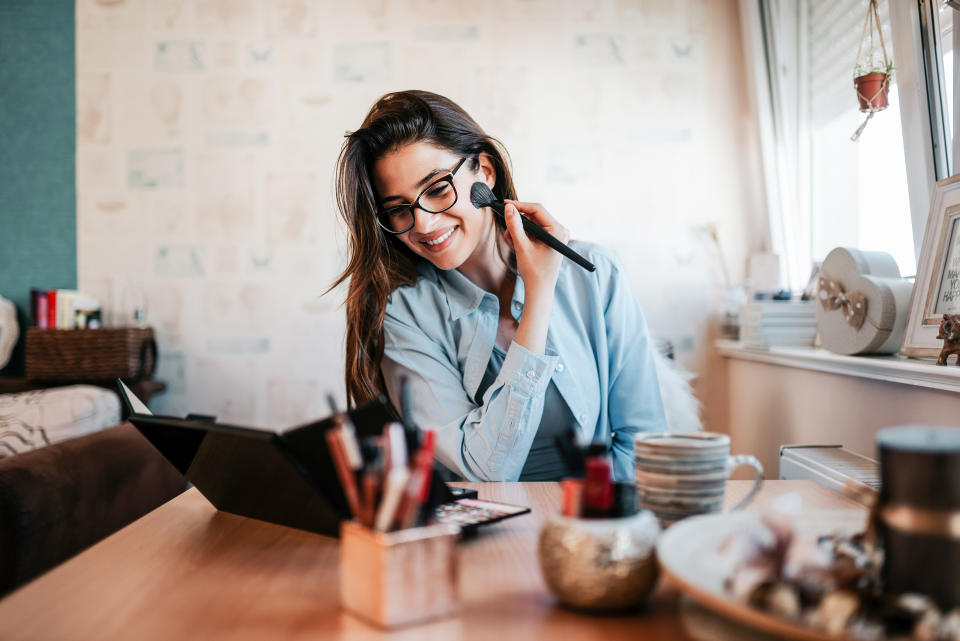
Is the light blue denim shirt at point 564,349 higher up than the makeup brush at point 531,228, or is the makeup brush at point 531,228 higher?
the makeup brush at point 531,228

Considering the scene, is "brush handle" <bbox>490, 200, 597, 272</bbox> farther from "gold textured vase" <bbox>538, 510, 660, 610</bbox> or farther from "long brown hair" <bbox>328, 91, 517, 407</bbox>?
"gold textured vase" <bbox>538, 510, 660, 610</bbox>

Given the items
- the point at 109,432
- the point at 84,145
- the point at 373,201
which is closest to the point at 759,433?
the point at 373,201

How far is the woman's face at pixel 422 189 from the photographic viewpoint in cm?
141

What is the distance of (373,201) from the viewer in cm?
146

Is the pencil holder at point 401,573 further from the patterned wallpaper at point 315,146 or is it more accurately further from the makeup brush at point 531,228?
the patterned wallpaper at point 315,146

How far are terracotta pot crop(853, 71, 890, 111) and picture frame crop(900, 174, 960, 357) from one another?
36 cm

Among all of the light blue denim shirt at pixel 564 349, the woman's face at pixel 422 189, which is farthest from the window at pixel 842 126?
the woman's face at pixel 422 189

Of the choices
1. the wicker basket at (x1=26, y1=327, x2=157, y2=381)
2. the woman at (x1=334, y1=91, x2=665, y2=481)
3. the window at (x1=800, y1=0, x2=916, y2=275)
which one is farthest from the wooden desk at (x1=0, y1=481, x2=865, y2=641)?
the wicker basket at (x1=26, y1=327, x2=157, y2=381)

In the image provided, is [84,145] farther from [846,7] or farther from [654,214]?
[846,7]

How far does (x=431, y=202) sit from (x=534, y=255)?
239 millimetres

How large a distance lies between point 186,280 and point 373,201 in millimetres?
1664

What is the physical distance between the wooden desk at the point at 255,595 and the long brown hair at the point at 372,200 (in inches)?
25.6

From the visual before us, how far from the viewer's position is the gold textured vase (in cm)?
51

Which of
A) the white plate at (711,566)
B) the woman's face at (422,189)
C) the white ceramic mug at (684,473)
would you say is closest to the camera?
the white plate at (711,566)
